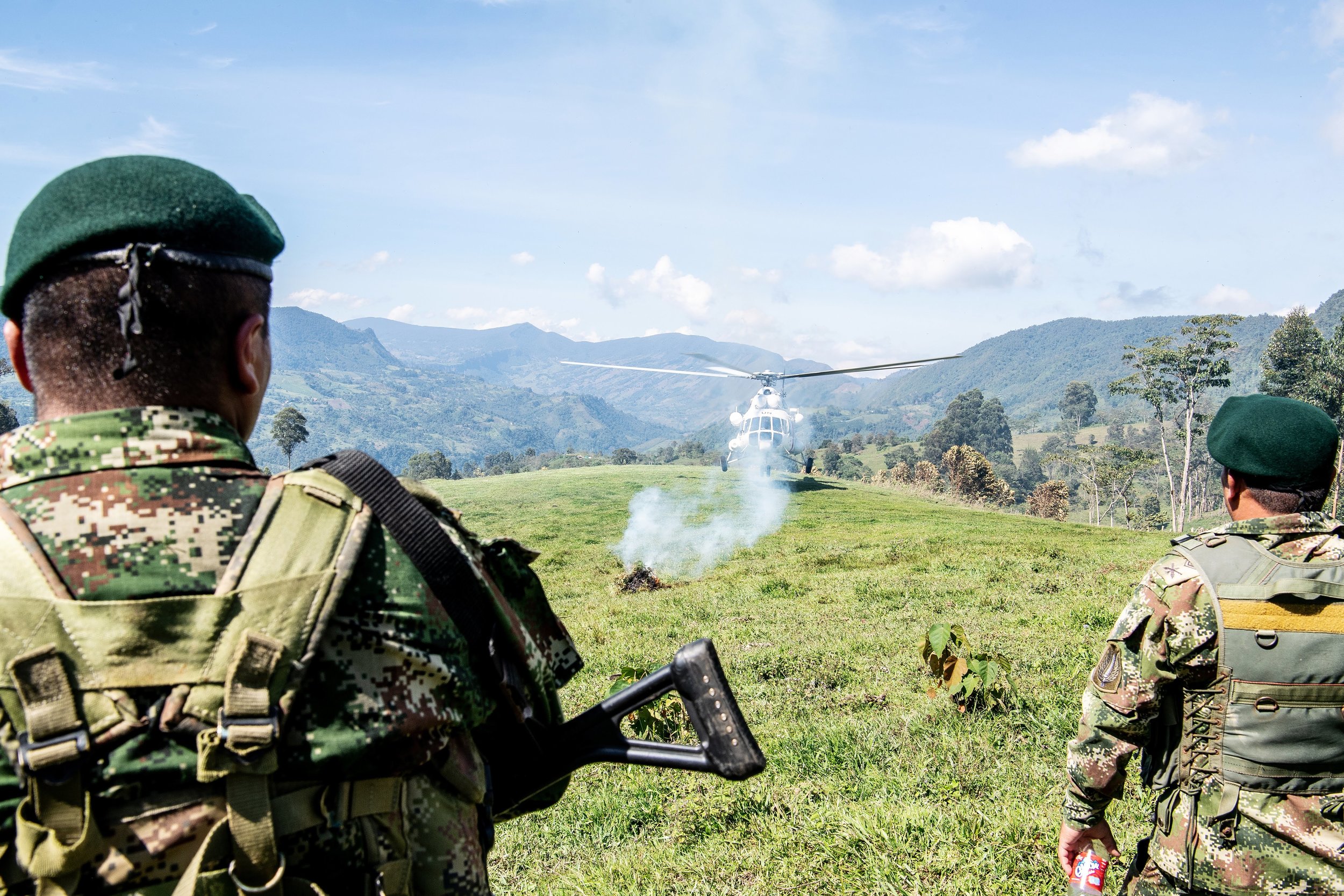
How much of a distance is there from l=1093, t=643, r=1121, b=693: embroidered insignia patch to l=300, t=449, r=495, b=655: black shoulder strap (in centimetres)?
243

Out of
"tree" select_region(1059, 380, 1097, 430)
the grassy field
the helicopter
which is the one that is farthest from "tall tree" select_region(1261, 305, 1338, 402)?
"tree" select_region(1059, 380, 1097, 430)

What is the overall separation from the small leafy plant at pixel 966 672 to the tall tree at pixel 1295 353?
54.5m

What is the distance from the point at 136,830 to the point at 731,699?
3.87 feet

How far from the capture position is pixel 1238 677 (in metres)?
3.04

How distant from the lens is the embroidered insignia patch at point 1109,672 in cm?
322

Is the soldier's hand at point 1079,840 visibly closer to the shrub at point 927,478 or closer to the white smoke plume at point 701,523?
the white smoke plume at point 701,523

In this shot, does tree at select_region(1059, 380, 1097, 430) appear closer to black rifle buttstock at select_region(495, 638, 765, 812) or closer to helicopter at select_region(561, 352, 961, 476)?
helicopter at select_region(561, 352, 961, 476)

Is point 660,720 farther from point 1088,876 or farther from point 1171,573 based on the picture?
point 1171,573

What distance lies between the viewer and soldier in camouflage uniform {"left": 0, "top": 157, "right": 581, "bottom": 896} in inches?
59.4

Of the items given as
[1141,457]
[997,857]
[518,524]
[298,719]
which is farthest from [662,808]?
[1141,457]

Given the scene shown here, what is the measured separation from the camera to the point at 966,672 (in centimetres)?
765

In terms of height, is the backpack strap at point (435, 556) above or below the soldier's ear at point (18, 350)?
below

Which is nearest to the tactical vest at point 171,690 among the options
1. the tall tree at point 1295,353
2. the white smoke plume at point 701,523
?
the white smoke plume at point 701,523

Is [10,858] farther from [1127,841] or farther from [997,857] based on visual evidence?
[1127,841]
